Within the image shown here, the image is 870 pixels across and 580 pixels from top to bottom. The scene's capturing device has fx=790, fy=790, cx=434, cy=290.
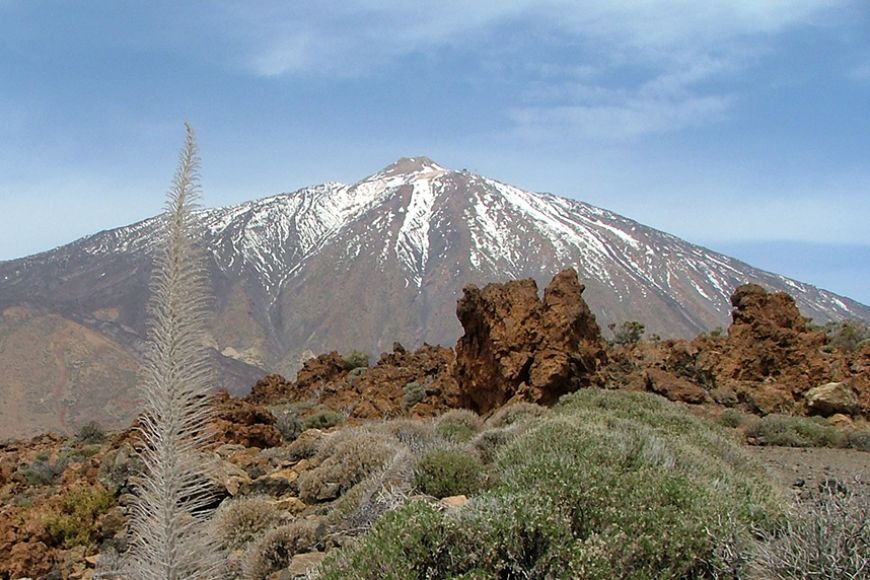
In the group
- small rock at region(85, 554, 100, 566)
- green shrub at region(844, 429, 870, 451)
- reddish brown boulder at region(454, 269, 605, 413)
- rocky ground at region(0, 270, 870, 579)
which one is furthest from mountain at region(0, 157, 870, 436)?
small rock at region(85, 554, 100, 566)

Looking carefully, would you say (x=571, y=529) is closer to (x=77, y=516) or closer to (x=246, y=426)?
(x=77, y=516)

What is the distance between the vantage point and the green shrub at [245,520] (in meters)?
6.12

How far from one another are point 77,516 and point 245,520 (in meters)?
2.46

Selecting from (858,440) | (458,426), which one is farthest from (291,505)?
(858,440)

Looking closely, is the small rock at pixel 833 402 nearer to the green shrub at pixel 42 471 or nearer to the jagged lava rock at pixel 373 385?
the jagged lava rock at pixel 373 385

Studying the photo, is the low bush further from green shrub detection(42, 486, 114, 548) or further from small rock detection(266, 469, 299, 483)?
green shrub detection(42, 486, 114, 548)

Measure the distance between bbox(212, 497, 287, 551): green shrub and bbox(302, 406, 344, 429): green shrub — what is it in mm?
6514

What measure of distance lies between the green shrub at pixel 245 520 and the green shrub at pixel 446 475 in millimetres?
1284

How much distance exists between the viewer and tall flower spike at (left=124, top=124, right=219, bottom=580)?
1.92 m

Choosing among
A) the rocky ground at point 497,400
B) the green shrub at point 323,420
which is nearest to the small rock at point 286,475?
the rocky ground at point 497,400

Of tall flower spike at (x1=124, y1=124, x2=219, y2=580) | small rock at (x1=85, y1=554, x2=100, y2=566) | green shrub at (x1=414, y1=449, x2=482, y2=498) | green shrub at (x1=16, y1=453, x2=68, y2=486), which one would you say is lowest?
green shrub at (x1=16, y1=453, x2=68, y2=486)

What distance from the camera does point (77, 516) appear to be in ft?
25.4

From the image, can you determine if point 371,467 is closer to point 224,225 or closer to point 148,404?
point 148,404

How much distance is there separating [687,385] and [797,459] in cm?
367
